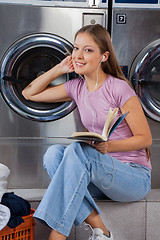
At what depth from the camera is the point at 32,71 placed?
2104 mm

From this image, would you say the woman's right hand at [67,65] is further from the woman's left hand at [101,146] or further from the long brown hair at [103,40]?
the woman's left hand at [101,146]

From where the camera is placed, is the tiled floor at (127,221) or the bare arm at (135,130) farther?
the tiled floor at (127,221)

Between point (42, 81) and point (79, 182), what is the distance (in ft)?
2.20

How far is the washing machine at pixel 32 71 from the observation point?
81.5 inches

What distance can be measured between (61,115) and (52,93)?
15 centimetres

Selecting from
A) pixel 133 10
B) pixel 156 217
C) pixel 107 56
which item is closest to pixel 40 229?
pixel 156 217

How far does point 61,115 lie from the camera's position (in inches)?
83.8

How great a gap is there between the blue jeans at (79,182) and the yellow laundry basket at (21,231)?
14 centimetres

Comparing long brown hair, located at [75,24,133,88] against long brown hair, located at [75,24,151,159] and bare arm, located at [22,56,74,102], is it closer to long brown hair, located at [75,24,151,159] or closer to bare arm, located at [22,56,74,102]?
long brown hair, located at [75,24,151,159]

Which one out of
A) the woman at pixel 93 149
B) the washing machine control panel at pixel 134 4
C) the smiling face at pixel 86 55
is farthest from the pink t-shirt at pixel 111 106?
the washing machine control panel at pixel 134 4

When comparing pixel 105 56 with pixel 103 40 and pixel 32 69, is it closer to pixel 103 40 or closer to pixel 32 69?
pixel 103 40

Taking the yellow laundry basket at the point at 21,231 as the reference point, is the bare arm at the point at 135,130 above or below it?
above

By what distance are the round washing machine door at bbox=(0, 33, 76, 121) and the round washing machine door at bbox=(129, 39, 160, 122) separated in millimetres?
349

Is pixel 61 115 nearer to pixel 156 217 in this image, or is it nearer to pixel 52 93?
pixel 52 93
